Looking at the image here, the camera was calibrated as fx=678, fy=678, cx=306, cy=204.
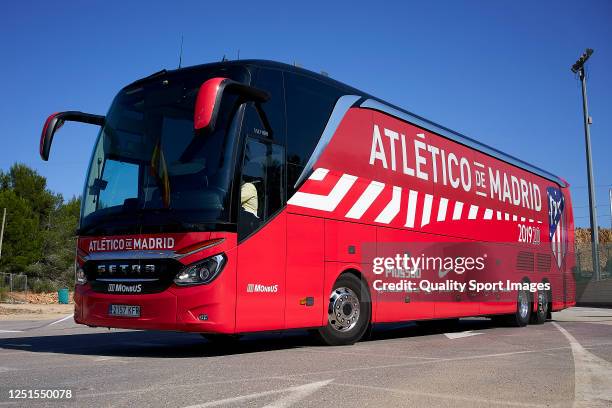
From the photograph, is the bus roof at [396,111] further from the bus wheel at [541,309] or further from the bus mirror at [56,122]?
the bus wheel at [541,309]

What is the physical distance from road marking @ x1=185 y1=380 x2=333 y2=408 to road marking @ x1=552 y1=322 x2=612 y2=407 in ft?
7.00

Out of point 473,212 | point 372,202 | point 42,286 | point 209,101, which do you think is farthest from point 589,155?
point 42,286

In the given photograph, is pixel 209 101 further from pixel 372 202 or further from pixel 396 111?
pixel 396 111

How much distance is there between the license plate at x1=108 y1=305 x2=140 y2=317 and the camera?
27.1 ft

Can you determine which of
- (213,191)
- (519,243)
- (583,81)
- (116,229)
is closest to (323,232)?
(213,191)

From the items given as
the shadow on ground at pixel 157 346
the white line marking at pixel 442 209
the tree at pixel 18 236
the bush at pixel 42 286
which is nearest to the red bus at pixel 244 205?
the shadow on ground at pixel 157 346

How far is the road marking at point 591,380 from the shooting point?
5543 mm

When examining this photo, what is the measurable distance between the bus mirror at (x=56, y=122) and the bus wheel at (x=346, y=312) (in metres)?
4.24

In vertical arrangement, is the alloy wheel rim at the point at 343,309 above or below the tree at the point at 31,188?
below

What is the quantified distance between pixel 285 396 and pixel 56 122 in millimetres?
5975

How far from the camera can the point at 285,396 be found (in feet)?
17.8

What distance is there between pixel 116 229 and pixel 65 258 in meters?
54.5

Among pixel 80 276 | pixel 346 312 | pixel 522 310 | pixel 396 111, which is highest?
pixel 396 111
